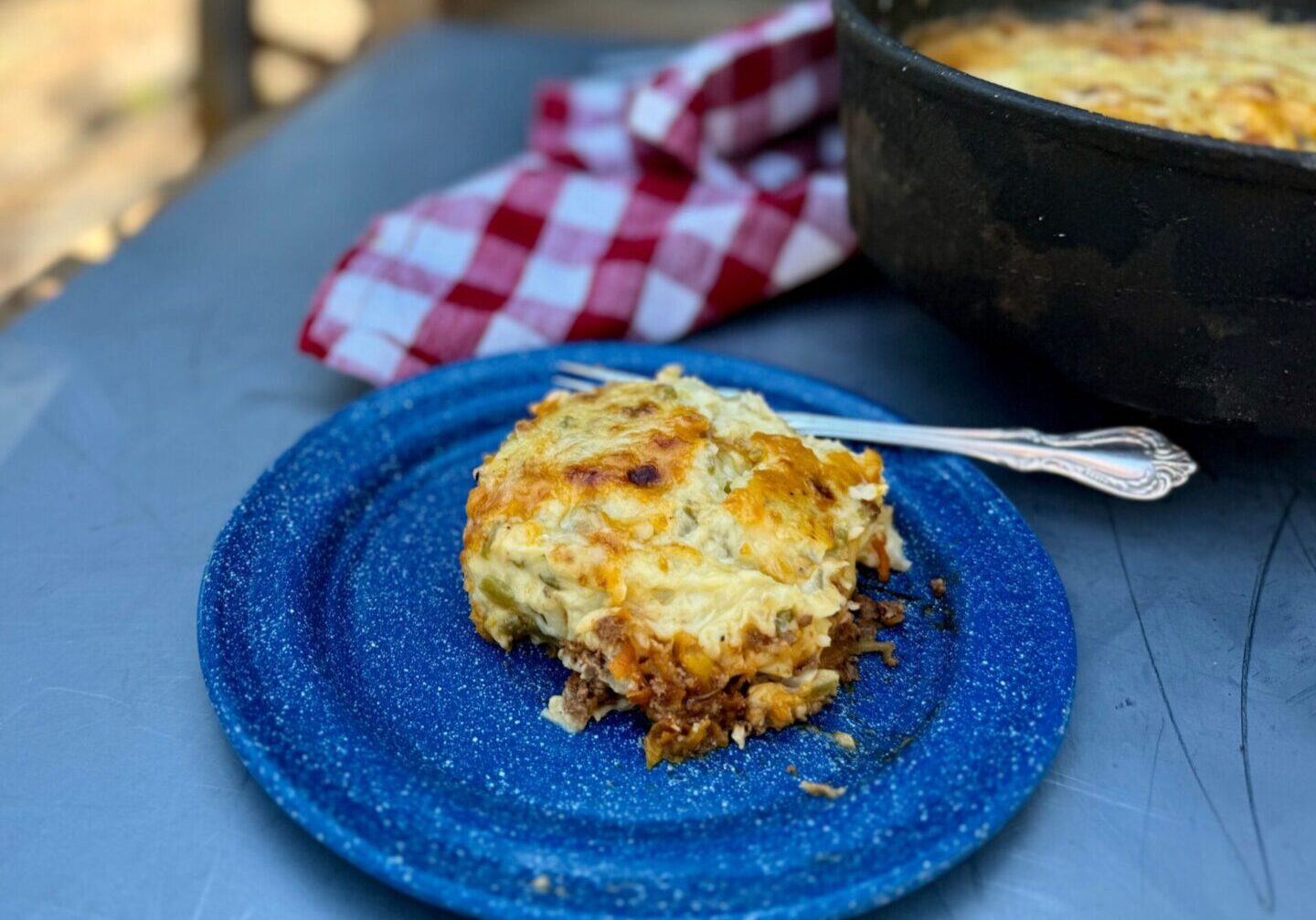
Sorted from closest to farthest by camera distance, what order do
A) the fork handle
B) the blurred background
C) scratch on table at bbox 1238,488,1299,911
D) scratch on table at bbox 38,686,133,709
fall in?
1. scratch on table at bbox 1238,488,1299,911
2. scratch on table at bbox 38,686,133,709
3. the fork handle
4. the blurred background

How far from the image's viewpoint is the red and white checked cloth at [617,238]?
4.79ft

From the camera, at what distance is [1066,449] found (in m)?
1.22

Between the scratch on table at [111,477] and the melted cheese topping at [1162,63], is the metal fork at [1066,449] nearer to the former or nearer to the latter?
the melted cheese topping at [1162,63]

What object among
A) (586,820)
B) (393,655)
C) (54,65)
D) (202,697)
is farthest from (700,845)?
(54,65)

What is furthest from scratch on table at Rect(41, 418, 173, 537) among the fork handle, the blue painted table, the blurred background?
the blurred background

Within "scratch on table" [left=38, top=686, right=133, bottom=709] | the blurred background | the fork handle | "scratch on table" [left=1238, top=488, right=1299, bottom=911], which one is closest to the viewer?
"scratch on table" [left=1238, top=488, right=1299, bottom=911]

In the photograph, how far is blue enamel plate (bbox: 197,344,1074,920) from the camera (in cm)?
79

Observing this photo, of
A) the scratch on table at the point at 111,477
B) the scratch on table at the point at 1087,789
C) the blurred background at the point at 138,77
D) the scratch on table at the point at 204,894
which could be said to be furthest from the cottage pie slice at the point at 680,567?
the blurred background at the point at 138,77

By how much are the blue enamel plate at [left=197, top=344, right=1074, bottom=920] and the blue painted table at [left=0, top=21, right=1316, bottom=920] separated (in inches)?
3.1

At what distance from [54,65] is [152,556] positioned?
259 centimetres

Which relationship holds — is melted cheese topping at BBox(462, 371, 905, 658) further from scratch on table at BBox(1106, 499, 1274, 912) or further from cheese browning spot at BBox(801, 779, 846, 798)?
scratch on table at BBox(1106, 499, 1274, 912)

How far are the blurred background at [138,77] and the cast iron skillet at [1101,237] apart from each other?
1721mm

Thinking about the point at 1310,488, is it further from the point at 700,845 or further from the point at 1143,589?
the point at 700,845

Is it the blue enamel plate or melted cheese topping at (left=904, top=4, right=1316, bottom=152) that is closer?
the blue enamel plate
